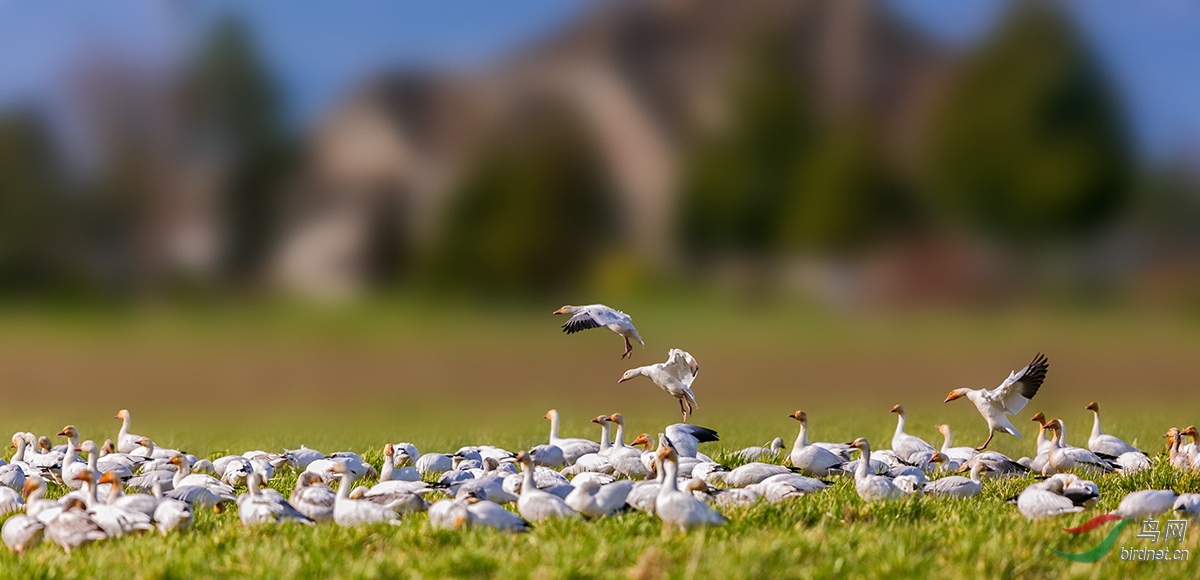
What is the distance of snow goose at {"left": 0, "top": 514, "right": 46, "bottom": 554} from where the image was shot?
7638mm

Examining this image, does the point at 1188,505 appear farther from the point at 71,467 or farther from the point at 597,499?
the point at 71,467

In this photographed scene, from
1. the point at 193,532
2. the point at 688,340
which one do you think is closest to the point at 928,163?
the point at 688,340

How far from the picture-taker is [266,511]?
7926mm

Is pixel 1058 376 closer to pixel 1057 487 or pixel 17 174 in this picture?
pixel 1057 487

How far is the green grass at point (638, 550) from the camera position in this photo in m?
6.39

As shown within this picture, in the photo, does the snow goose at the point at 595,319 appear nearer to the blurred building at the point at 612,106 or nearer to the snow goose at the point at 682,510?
the blurred building at the point at 612,106

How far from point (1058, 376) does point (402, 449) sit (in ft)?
33.9

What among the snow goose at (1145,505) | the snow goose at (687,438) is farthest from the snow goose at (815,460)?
the snow goose at (1145,505)

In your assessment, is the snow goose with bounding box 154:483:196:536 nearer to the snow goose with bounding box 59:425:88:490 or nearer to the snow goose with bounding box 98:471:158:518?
the snow goose with bounding box 98:471:158:518

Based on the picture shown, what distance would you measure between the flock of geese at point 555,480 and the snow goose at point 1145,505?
0.03 ft

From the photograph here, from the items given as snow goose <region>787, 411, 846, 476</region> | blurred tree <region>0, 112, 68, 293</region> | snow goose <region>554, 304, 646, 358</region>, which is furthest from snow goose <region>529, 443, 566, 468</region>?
blurred tree <region>0, 112, 68, 293</region>

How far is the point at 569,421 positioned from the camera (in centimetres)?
1655

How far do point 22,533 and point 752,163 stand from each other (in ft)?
28.9

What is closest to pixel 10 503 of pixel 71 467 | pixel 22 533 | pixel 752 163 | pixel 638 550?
pixel 71 467
